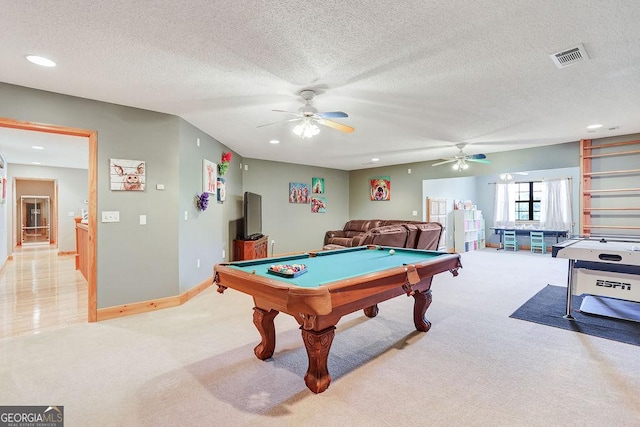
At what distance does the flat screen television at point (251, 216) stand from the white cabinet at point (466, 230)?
19.1 ft

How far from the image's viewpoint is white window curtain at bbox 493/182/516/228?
31.8 feet

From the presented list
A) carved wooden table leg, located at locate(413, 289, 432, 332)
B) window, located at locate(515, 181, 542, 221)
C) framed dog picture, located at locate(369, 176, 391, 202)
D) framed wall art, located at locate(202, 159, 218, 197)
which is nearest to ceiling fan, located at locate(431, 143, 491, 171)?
framed dog picture, located at locate(369, 176, 391, 202)

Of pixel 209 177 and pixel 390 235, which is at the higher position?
pixel 209 177

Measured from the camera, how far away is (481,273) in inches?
226

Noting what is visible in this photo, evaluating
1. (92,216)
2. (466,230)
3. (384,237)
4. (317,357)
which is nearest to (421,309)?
(317,357)

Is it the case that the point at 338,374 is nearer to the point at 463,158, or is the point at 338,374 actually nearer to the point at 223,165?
the point at 223,165

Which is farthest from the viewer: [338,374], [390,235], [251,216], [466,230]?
[466,230]

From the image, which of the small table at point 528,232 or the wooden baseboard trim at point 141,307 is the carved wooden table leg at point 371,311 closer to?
the wooden baseboard trim at point 141,307

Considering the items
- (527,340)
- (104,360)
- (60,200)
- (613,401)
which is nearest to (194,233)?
(104,360)

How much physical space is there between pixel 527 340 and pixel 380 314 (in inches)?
56.0

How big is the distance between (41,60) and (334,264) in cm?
297

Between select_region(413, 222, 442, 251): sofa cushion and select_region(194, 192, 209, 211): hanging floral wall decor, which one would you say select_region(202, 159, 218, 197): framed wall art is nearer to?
select_region(194, 192, 209, 211): hanging floral wall decor

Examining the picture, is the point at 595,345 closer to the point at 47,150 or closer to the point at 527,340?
the point at 527,340

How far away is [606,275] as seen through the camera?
3117mm
